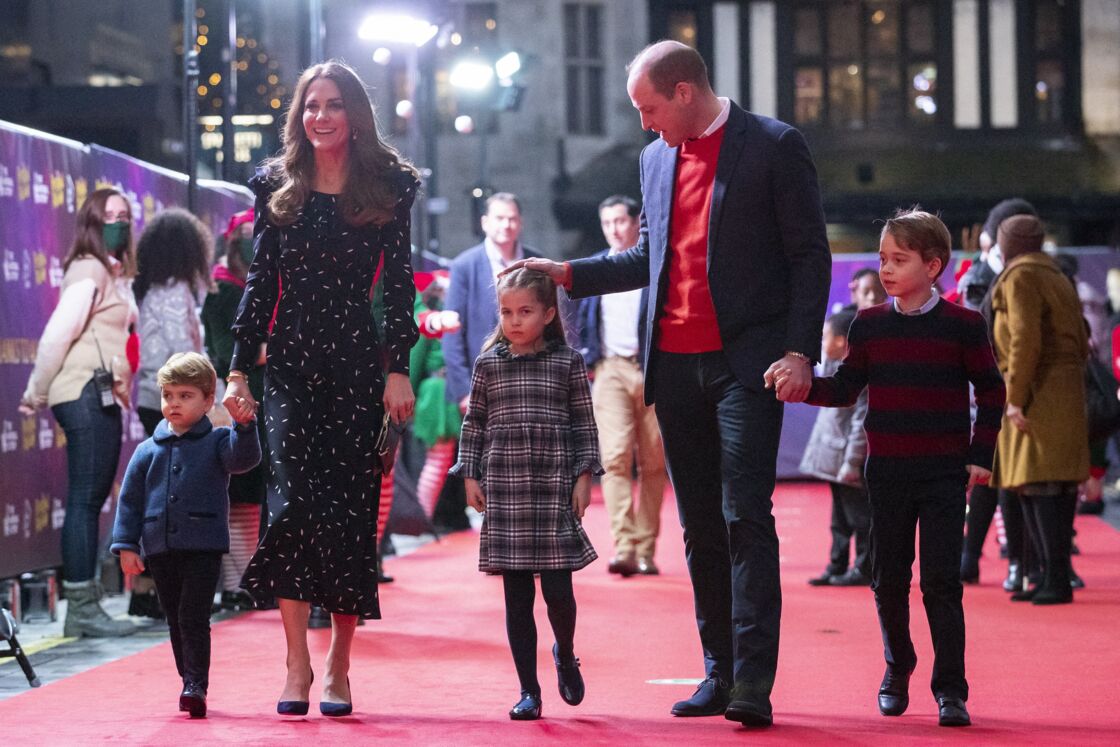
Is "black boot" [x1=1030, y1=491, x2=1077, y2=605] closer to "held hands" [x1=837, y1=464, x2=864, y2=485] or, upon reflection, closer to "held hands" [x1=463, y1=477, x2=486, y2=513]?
"held hands" [x1=837, y1=464, x2=864, y2=485]

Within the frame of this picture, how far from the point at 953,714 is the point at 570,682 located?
1.12 metres

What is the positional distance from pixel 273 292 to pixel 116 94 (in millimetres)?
15255

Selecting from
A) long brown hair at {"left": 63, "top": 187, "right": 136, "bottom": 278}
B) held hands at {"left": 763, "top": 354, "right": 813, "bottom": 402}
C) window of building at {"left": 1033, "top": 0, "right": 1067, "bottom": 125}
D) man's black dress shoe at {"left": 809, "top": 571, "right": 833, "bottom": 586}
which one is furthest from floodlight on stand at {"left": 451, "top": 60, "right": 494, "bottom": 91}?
held hands at {"left": 763, "top": 354, "right": 813, "bottom": 402}

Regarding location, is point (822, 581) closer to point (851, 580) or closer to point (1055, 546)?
point (851, 580)

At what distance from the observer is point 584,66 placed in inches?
1137

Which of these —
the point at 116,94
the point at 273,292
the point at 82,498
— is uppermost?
the point at 116,94

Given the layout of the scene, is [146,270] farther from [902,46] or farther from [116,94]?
[902,46]

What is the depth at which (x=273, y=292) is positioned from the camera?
5.08 meters

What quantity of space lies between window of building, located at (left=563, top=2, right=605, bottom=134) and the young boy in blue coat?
23.8 metres

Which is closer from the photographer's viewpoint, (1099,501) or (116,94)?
(1099,501)

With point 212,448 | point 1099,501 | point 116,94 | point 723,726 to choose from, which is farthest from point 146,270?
point 116,94

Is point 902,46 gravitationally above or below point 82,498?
above

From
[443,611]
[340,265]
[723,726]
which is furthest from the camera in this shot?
[443,611]

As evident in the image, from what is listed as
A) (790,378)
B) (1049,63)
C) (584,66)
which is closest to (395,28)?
Result: (790,378)
